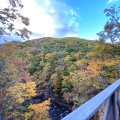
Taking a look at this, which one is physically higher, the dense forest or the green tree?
the green tree

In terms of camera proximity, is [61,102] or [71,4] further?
[61,102]

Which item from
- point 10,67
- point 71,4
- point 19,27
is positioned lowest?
point 10,67

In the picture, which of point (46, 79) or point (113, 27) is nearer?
point (113, 27)

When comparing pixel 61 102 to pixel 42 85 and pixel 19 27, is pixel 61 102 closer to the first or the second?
pixel 42 85

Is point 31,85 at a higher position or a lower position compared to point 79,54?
lower

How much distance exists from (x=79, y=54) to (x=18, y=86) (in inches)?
562

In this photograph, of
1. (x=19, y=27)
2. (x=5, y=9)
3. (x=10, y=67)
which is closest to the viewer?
(x=5, y=9)

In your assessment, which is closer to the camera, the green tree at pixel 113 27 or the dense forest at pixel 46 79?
the dense forest at pixel 46 79

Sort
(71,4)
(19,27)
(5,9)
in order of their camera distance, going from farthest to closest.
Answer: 1. (71,4)
2. (19,27)
3. (5,9)

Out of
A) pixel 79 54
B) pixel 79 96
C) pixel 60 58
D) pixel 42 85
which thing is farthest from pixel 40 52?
pixel 79 96

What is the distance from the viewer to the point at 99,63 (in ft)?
37.1

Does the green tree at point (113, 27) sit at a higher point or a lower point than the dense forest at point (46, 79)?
higher

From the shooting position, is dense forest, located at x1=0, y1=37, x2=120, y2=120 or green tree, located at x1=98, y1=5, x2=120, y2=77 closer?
dense forest, located at x1=0, y1=37, x2=120, y2=120

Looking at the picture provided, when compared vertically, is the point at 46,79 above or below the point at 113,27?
below
